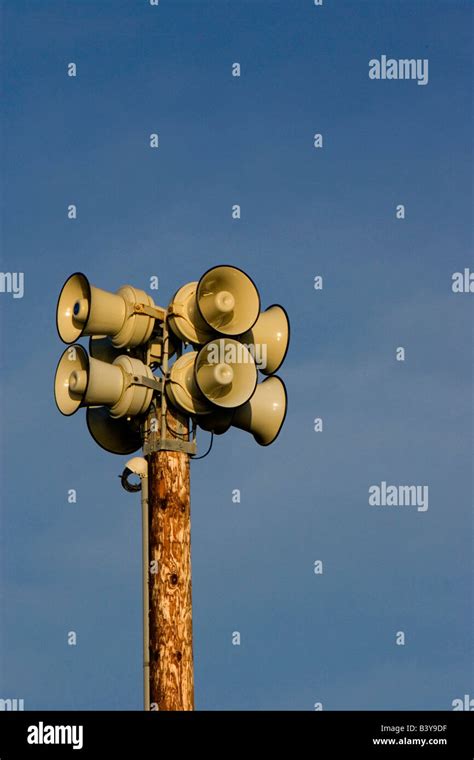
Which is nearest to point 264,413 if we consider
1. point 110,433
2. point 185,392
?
point 185,392

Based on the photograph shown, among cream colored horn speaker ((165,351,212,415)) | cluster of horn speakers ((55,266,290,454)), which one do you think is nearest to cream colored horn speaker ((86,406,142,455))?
cluster of horn speakers ((55,266,290,454))

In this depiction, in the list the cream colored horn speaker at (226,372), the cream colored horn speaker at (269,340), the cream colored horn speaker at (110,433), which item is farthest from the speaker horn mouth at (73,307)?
the cream colored horn speaker at (269,340)

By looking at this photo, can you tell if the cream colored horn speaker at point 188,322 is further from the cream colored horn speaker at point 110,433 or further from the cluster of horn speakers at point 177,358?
the cream colored horn speaker at point 110,433

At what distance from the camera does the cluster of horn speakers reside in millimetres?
24500

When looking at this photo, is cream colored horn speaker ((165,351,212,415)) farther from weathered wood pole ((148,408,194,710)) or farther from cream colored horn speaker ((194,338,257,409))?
weathered wood pole ((148,408,194,710))

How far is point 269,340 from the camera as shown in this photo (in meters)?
25.9

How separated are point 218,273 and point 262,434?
2560 millimetres

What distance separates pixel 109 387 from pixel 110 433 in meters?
1.42

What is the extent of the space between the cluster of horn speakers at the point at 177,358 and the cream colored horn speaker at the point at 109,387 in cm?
1

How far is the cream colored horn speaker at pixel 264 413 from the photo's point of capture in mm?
25688
